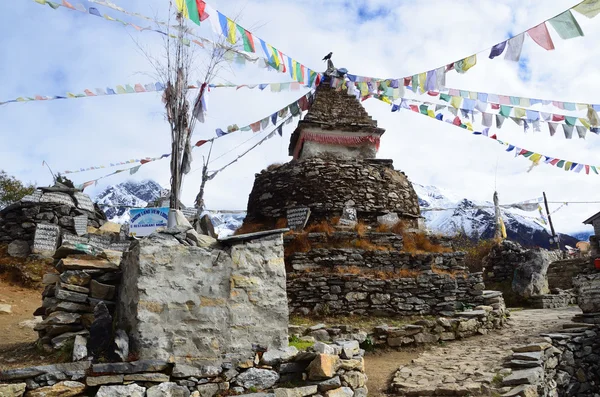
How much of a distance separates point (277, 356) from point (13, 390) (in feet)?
7.13

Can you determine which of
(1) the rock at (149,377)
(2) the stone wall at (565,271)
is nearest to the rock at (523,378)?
(1) the rock at (149,377)

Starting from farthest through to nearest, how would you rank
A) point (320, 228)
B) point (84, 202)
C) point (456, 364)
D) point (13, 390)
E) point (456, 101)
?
point (84, 202) < point (320, 228) < point (456, 101) < point (456, 364) < point (13, 390)

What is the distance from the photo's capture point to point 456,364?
24.5 feet

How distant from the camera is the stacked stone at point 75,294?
400 centimetres

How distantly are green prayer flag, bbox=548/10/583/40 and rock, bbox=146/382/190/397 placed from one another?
7306 millimetres

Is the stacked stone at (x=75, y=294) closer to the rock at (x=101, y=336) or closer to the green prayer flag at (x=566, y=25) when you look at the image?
the rock at (x=101, y=336)

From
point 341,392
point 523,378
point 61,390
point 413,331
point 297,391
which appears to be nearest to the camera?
point 61,390

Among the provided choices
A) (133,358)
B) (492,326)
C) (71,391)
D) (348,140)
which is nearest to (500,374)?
(492,326)

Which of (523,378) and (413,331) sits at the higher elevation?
(413,331)

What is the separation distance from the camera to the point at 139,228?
8.37m

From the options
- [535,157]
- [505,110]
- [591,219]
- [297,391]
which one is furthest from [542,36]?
[591,219]

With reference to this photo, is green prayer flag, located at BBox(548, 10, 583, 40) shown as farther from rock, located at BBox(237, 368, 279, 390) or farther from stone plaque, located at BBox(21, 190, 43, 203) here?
stone plaque, located at BBox(21, 190, 43, 203)

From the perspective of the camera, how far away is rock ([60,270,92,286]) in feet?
13.6

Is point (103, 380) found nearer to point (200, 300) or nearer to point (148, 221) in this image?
point (200, 300)
